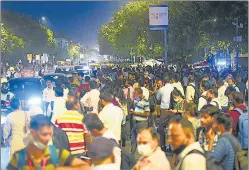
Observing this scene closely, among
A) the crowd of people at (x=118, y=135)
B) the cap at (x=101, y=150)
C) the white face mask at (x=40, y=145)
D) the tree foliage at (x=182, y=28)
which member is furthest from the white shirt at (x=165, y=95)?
the tree foliage at (x=182, y=28)

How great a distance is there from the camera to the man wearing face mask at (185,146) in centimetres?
605

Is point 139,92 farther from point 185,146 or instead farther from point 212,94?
point 185,146

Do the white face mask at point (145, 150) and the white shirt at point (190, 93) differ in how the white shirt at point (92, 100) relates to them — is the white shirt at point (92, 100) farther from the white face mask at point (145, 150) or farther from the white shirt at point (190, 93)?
the white face mask at point (145, 150)


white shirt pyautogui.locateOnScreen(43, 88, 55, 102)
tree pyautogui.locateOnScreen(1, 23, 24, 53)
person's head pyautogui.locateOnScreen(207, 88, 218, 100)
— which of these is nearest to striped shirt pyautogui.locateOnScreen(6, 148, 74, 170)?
person's head pyautogui.locateOnScreen(207, 88, 218, 100)

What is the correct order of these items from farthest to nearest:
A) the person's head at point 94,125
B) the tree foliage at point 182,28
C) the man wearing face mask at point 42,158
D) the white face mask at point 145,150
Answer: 1. the tree foliage at point 182,28
2. the person's head at point 94,125
3. the white face mask at point 145,150
4. the man wearing face mask at point 42,158

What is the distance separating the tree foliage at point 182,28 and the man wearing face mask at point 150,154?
1064 inches

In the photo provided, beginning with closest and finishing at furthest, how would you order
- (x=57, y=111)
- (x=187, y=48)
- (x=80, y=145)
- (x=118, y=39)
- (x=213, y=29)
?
(x=80, y=145)
(x=57, y=111)
(x=213, y=29)
(x=187, y=48)
(x=118, y=39)

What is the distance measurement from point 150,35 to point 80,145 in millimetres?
57652

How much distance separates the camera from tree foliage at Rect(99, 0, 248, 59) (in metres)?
36.7

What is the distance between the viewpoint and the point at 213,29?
39375 millimetres

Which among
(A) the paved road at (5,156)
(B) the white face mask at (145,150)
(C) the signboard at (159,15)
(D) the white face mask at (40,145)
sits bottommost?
(A) the paved road at (5,156)

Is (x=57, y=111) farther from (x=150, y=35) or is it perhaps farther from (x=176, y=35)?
(x=150, y=35)

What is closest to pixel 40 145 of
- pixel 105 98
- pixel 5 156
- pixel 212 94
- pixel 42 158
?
pixel 42 158

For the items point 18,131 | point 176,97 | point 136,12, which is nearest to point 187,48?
point 136,12
